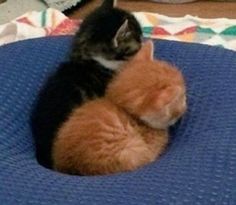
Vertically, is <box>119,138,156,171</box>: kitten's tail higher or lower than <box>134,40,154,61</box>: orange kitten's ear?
lower

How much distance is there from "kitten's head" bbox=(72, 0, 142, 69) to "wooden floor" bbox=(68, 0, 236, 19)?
3.48 feet

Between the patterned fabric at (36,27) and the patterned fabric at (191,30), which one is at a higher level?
the patterned fabric at (36,27)

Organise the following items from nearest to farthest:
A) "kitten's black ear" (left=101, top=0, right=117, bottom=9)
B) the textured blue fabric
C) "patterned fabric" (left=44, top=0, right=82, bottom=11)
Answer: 1. the textured blue fabric
2. "kitten's black ear" (left=101, top=0, right=117, bottom=9)
3. "patterned fabric" (left=44, top=0, right=82, bottom=11)

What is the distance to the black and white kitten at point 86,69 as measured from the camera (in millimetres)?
1303

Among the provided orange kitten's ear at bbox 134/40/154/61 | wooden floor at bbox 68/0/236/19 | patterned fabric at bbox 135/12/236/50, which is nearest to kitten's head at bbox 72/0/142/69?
orange kitten's ear at bbox 134/40/154/61

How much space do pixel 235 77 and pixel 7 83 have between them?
0.57m

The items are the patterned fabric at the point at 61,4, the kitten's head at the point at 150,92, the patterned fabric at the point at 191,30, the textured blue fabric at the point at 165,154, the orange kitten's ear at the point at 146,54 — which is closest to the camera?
the textured blue fabric at the point at 165,154

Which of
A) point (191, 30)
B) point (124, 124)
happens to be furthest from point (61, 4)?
point (124, 124)

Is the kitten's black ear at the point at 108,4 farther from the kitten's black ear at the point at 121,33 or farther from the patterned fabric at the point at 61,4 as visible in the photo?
the patterned fabric at the point at 61,4

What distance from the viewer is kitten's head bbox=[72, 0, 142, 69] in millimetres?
1432

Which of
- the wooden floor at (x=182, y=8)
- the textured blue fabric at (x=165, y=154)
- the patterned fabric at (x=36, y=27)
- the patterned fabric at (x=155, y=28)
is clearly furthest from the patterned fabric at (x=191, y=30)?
the wooden floor at (x=182, y=8)

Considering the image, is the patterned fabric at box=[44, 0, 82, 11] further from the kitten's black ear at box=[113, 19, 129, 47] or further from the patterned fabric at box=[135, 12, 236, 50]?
the kitten's black ear at box=[113, 19, 129, 47]

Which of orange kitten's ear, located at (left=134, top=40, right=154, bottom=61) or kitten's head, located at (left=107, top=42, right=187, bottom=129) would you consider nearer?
kitten's head, located at (left=107, top=42, right=187, bottom=129)

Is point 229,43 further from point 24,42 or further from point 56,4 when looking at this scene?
point 56,4
